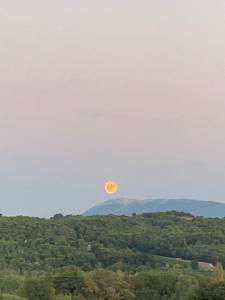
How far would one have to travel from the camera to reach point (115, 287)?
52.9m

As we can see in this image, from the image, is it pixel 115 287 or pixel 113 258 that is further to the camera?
pixel 113 258

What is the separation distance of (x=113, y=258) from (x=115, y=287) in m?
29.5

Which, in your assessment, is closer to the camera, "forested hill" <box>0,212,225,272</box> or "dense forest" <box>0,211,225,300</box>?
"dense forest" <box>0,211,225,300</box>

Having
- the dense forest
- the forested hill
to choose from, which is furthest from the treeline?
the forested hill

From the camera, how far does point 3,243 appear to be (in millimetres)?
87625

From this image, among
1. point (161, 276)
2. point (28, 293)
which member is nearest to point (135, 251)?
point (161, 276)

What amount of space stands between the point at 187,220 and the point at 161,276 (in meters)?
55.7

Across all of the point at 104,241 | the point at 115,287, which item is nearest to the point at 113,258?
the point at 104,241

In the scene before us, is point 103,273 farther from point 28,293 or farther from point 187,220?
point 187,220

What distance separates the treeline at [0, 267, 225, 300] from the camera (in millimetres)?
49500

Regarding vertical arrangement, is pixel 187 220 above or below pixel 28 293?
above

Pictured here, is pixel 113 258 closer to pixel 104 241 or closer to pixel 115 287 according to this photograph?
pixel 104 241

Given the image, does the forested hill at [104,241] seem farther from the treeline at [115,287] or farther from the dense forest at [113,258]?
the treeline at [115,287]

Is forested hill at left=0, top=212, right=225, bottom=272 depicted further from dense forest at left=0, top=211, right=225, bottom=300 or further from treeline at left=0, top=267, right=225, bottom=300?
treeline at left=0, top=267, right=225, bottom=300
